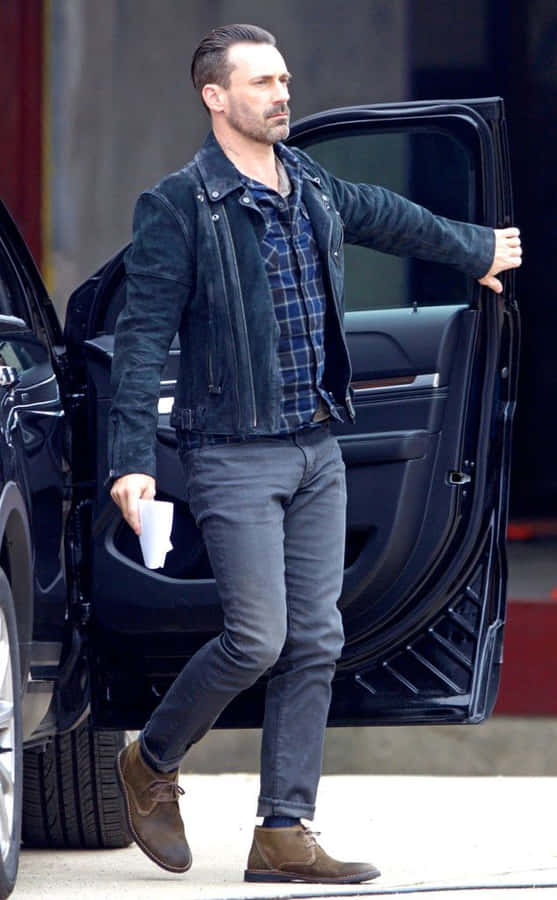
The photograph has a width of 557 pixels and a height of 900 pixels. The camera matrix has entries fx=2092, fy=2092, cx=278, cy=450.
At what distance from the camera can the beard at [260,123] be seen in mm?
4152

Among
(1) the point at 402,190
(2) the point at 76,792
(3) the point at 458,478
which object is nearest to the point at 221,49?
(3) the point at 458,478

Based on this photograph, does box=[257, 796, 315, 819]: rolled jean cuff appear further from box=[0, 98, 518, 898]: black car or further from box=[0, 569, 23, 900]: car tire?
box=[0, 569, 23, 900]: car tire

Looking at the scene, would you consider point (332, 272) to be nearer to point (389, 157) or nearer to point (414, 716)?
point (414, 716)

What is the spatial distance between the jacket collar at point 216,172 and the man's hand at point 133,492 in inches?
22.5

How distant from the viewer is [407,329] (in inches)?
182

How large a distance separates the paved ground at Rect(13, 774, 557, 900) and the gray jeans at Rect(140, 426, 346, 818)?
0.28 meters

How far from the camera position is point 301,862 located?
13.7 ft

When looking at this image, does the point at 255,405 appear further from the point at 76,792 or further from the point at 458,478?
the point at 76,792

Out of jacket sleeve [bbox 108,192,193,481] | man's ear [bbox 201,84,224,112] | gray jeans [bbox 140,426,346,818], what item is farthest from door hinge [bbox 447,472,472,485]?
man's ear [bbox 201,84,224,112]

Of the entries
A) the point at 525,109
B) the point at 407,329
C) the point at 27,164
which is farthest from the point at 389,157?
the point at 407,329

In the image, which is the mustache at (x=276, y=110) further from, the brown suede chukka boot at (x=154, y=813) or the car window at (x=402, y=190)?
the brown suede chukka boot at (x=154, y=813)

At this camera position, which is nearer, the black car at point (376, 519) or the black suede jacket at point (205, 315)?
the black suede jacket at point (205, 315)

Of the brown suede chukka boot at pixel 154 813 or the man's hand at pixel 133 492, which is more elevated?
the man's hand at pixel 133 492

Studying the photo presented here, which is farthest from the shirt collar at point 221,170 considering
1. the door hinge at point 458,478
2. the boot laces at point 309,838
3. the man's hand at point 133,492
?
the boot laces at point 309,838
